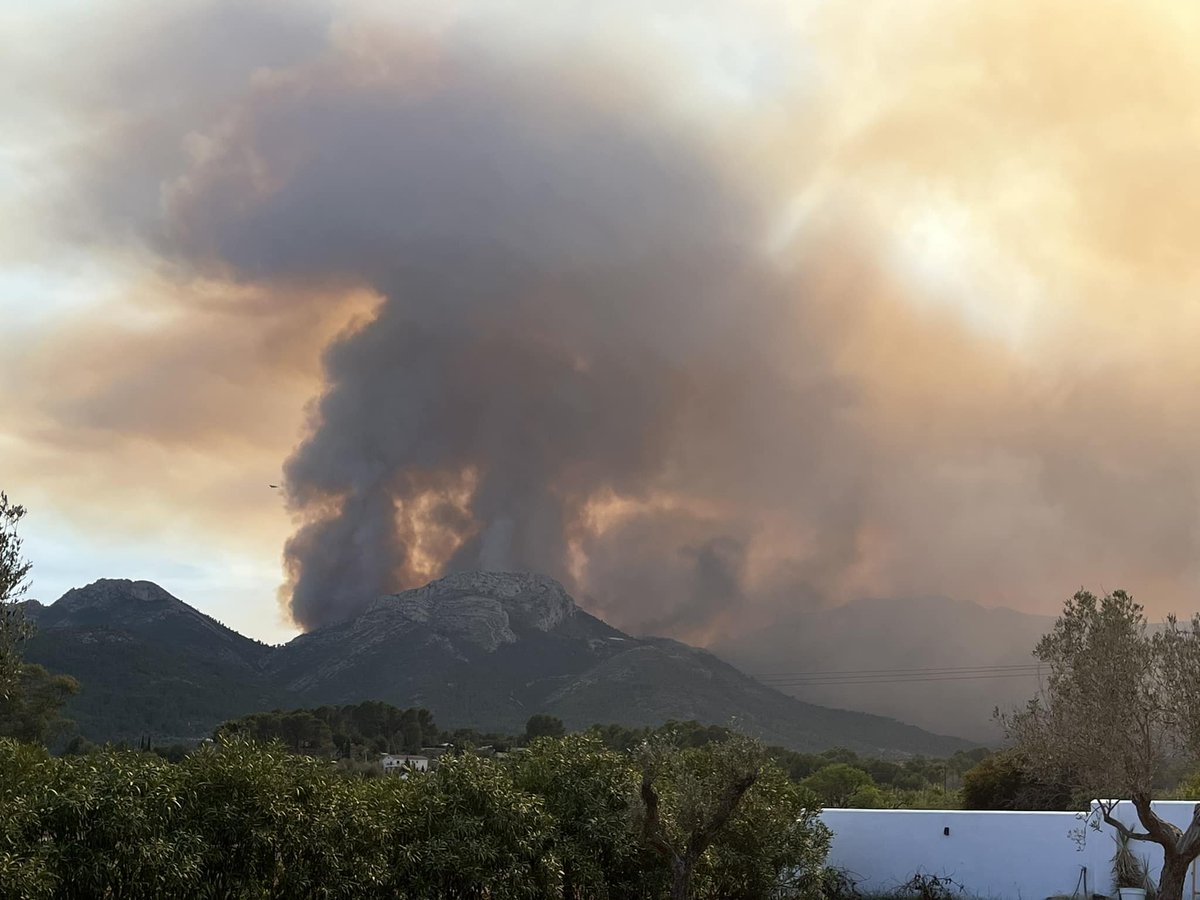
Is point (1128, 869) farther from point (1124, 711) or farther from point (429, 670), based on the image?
point (429, 670)

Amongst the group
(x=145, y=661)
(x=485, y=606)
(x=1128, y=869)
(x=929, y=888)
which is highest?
(x=485, y=606)

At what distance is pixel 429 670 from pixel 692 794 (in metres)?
119

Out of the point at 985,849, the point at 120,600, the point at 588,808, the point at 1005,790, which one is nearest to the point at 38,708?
the point at 1005,790

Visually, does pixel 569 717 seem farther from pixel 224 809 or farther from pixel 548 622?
pixel 224 809

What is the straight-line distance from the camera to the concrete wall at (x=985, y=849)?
24.5 m

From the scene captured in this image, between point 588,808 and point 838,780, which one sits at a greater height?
point 838,780

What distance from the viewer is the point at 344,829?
1617 centimetres

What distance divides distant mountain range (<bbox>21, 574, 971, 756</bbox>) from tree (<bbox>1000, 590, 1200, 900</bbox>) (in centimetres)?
8431

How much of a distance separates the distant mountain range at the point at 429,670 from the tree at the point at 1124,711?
84.3 meters

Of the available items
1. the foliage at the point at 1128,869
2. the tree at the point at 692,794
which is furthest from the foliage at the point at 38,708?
the foliage at the point at 1128,869

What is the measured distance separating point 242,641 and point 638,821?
13583 cm

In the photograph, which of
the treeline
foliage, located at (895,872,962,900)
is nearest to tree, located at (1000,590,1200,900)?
foliage, located at (895,872,962,900)

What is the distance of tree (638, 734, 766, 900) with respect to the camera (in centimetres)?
1903

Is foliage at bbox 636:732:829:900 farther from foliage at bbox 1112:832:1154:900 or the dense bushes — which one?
foliage at bbox 1112:832:1154:900
